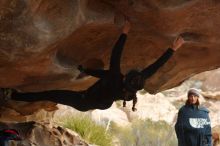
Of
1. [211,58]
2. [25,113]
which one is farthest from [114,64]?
[25,113]

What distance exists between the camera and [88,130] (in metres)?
11.6

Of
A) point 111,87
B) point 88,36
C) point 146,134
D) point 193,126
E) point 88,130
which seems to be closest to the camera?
point 111,87

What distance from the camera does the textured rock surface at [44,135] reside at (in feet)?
29.8

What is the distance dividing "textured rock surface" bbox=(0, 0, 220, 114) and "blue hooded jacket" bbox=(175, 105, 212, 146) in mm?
1096

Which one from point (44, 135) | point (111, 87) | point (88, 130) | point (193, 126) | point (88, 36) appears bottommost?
point (44, 135)

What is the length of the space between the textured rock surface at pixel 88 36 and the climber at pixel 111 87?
301mm

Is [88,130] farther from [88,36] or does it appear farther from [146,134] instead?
[146,134]

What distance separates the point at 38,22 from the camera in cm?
571

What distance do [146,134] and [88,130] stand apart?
8879 mm

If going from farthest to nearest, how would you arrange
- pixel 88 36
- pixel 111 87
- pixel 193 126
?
1. pixel 193 126
2. pixel 88 36
3. pixel 111 87

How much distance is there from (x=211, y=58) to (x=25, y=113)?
3.79m

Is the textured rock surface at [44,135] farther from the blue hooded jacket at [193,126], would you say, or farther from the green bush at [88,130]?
the blue hooded jacket at [193,126]

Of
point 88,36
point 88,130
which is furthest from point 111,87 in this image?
point 88,130

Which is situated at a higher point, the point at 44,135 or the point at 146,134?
the point at 146,134
